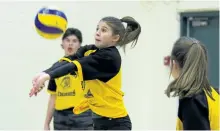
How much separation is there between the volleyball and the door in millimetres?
1911

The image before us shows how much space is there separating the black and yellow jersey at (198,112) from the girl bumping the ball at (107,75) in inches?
33.0

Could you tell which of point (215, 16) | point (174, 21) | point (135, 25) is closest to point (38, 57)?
point (174, 21)

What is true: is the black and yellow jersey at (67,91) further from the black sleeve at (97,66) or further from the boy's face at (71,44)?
the black sleeve at (97,66)

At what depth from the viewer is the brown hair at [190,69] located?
205 centimetres

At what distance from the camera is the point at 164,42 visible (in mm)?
5691

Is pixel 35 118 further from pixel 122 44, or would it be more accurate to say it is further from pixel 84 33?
pixel 122 44

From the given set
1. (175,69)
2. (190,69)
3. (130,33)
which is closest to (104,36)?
(130,33)

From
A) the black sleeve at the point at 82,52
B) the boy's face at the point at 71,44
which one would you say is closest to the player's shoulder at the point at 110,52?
the black sleeve at the point at 82,52

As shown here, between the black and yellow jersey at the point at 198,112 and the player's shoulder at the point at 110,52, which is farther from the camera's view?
the player's shoulder at the point at 110,52

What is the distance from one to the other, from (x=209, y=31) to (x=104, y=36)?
9.79 ft

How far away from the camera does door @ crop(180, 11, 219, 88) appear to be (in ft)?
18.2

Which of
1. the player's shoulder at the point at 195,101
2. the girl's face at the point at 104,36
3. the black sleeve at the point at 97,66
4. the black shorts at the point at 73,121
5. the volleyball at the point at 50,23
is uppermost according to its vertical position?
the volleyball at the point at 50,23

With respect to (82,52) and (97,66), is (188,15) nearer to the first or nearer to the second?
(82,52)

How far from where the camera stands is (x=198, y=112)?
2.00 meters
